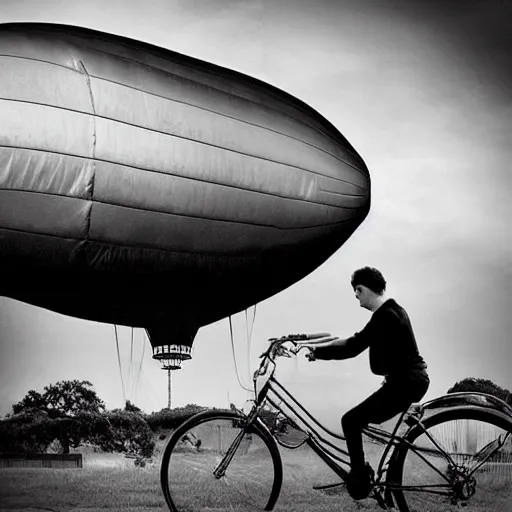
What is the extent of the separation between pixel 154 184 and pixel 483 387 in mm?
1838

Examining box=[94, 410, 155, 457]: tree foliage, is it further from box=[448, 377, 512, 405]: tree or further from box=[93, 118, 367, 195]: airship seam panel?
box=[448, 377, 512, 405]: tree

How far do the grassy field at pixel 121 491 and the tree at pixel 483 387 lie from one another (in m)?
0.61

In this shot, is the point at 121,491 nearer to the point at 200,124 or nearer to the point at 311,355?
the point at 311,355

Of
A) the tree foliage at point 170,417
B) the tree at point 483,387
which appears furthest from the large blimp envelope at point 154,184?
the tree at point 483,387

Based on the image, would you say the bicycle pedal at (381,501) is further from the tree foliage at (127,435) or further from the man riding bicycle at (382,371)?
the tree foliage at (127,435)

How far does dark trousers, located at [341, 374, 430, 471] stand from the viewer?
11.0 ft

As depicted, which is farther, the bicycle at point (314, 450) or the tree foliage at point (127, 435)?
the tree foliage at point (127, 435)

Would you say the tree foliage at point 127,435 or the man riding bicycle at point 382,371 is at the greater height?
the man riding bicycle at point 382,371

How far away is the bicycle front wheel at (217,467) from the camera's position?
334cm

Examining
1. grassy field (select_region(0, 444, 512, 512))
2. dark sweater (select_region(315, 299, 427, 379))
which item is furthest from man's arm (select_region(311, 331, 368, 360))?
grassy field (select_region(0, 444, 512, 512))

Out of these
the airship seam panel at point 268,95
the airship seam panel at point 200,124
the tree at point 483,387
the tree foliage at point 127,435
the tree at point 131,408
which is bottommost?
the tree foliage at point 127,435

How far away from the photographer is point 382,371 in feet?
11.4

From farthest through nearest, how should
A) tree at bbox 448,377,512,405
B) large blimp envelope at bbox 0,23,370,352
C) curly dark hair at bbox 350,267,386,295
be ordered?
tree at bbox 448,377,512,405
curly dark hair at bbox 350,267,386,295
large blimp envelope at bbox 0,23,370,352

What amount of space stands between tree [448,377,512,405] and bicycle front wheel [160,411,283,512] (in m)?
1.12
